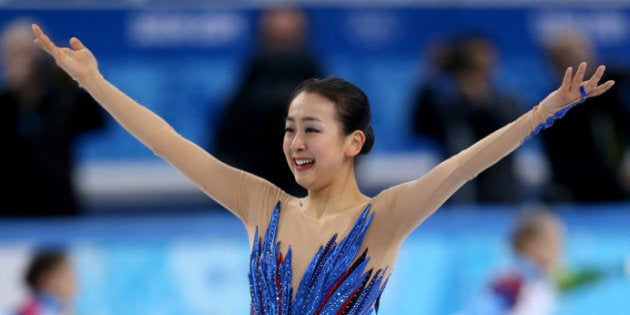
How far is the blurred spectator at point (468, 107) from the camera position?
6258 millimetres

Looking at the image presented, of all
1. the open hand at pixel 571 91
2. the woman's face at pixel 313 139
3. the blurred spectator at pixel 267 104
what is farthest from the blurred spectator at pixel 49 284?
the open hand at pixel 571 91

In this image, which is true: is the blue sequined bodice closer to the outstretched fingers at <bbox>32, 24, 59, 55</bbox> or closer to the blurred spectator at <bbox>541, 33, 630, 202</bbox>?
the outstretched fingers at <bbox>32, 24, 59, 55</bbox>

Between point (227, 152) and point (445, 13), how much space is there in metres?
1.92

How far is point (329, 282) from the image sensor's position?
11.3 ft

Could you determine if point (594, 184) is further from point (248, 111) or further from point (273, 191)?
point (273, 191)

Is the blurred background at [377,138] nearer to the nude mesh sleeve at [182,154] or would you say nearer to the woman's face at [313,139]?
the nude mesh sleeve at [182,154]

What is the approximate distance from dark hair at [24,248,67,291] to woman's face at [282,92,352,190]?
2.39 m

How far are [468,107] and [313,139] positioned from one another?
9.78ft

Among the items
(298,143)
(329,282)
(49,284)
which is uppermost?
(49,284)

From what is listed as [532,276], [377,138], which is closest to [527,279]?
[532,276]

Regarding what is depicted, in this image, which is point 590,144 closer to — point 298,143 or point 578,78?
point 578,78

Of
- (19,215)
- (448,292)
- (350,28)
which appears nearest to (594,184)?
(448,292)

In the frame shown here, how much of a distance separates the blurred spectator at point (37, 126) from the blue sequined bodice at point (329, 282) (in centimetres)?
281

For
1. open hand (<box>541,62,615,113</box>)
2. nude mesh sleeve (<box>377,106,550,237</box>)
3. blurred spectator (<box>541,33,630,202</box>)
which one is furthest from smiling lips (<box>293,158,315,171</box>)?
blurred spectator (<box>541,33,630,202</box>)
